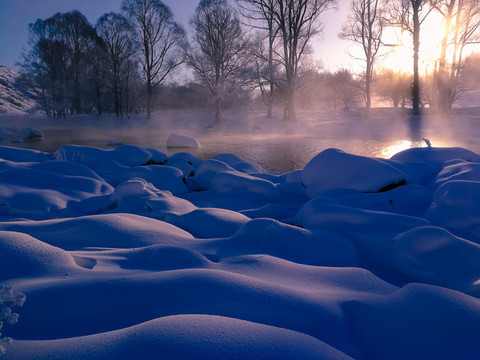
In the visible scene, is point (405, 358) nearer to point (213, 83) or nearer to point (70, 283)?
point (70, 283)

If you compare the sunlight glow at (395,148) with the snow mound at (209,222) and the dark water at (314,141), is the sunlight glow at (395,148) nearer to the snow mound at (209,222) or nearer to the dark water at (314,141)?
the dark water at (314,141)

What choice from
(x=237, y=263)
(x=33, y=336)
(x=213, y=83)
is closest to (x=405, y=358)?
(x=237, y=263)

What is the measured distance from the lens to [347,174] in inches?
144

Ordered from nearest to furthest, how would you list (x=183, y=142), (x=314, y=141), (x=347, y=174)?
(x=347, y=174)
(x=183, y=142)
(x=314, y=141)

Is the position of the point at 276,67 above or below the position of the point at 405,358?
above

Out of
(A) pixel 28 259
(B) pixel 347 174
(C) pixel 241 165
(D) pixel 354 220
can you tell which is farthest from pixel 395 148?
(A) pixel 28 259

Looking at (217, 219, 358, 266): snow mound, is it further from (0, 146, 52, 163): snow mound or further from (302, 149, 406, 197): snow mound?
(0, 146, 52, 163): snow mound

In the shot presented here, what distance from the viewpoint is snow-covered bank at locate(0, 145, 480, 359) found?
3.02 ft

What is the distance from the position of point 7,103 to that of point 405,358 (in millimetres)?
69145

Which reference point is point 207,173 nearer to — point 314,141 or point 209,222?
point 209,222

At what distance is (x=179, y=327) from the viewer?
908 millimetres

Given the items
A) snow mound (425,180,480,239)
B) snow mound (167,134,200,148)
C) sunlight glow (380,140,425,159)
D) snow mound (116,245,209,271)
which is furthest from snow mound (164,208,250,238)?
snow mound (167,134,200,148)

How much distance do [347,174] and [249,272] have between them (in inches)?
98.9

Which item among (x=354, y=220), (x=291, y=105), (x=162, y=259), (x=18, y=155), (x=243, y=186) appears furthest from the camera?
(x=291, y=105)
